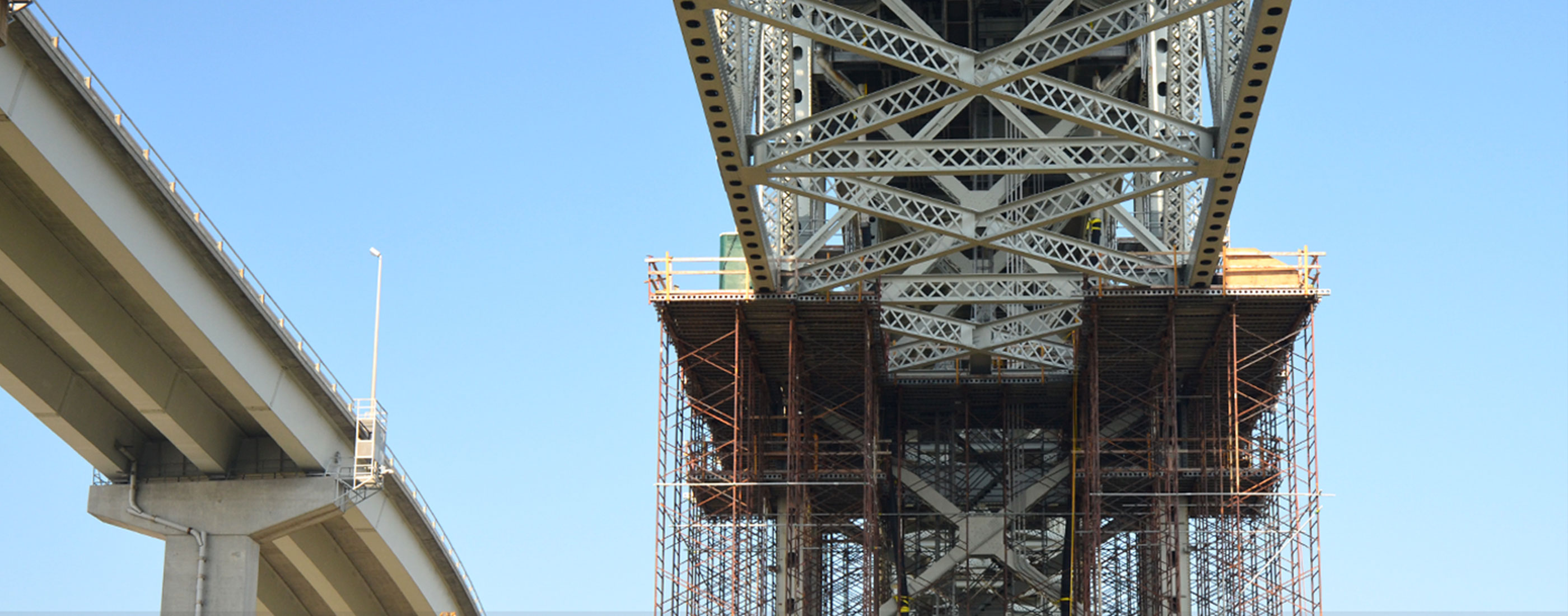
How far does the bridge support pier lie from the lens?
148 ft

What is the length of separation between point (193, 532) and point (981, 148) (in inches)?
781

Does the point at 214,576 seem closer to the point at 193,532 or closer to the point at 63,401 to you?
the point at 193,532

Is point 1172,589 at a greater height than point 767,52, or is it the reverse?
point 767,52

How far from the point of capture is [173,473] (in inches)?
1817

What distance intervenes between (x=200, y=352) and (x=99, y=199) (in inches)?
248

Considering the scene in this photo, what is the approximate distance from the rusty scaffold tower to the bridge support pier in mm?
8750

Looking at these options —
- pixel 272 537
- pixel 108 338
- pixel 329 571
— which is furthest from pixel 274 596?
pixel 108 338

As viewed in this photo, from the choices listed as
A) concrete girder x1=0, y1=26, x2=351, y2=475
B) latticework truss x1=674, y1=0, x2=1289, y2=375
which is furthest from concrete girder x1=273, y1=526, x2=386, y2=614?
latticework truss x1=674, y1=0, x2=1289, y2=375

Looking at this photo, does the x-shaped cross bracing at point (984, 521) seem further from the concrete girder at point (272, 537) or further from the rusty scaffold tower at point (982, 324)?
the concrete girder at point (272, 537)

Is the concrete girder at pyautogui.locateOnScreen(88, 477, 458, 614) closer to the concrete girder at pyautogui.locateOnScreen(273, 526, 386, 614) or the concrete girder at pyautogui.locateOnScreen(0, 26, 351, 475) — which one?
the concrete girder at pyautogui.locateOnScreen(273, 526, 386, 614)

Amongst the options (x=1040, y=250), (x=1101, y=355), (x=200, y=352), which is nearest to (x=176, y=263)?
(x=200, y=352)

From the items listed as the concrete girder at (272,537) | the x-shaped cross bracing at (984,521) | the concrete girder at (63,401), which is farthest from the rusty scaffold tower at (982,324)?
the concrete girder at (63,401)

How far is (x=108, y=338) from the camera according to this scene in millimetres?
39531

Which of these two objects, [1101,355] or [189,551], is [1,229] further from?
[1101,355]
